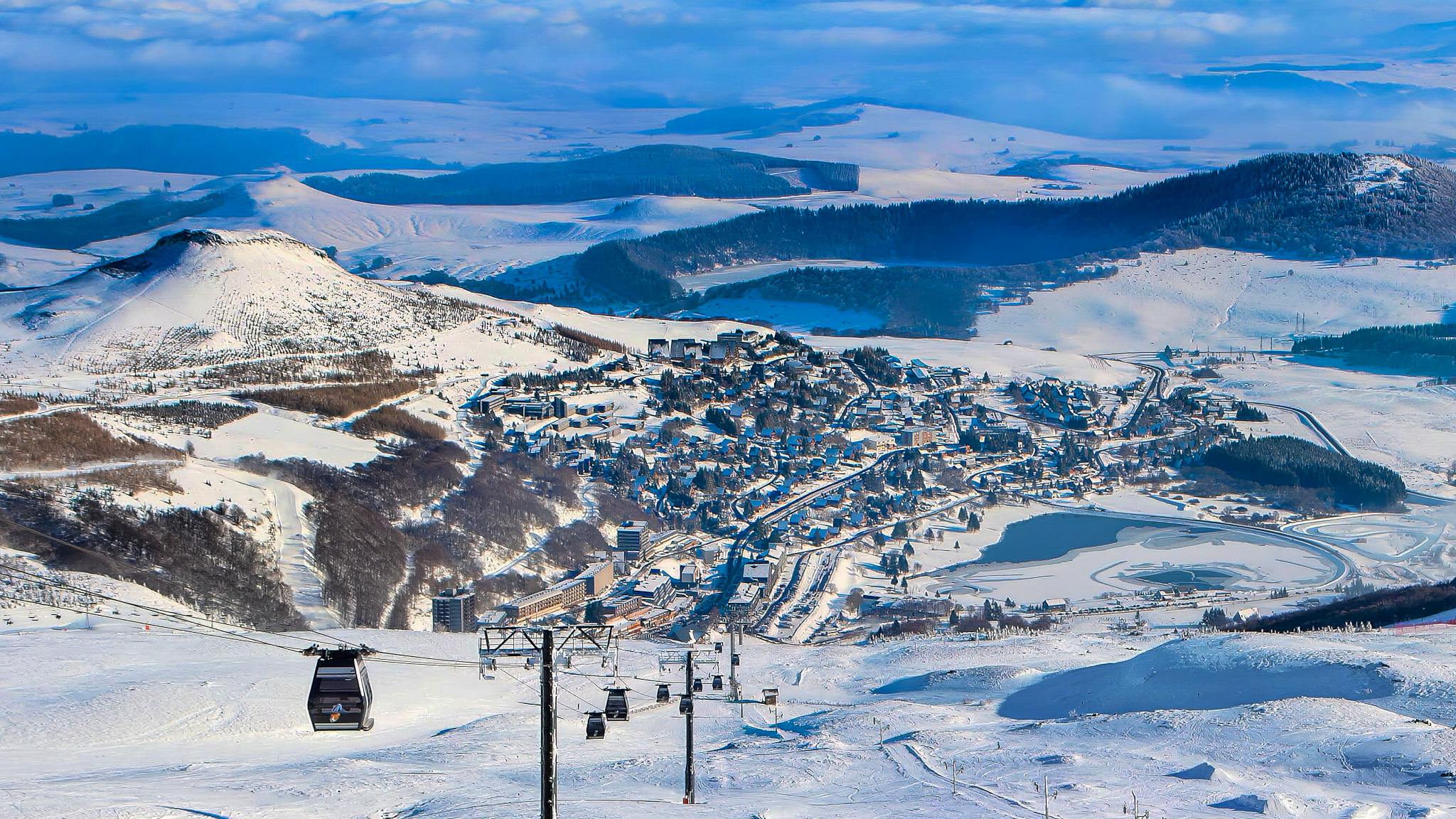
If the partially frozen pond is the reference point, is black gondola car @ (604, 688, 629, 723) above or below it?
below

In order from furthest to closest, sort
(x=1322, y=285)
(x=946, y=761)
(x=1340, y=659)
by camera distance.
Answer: (x=1322, y=285) → (x=1340, y=659) → (x=946, y=761)

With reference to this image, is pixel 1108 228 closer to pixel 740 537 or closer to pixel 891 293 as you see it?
pixel 891 293

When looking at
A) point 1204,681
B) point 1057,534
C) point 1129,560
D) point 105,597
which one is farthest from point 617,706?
point 1057,534

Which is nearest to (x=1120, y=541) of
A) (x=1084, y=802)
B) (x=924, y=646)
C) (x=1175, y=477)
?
(x=1175, y=477)

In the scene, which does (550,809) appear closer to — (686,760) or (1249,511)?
(686,760)

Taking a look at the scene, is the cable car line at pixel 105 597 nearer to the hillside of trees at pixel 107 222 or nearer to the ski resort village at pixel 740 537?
the ski resort village at pixel 740 537

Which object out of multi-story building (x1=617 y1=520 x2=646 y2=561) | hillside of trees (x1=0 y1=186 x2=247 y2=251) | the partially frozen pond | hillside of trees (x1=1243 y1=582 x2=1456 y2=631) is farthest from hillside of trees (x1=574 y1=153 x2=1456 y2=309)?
hillside of trees (x1=1243 y1=582 x2=1456 y2=631)

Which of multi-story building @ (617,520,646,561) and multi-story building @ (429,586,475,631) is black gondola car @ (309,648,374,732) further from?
multi-story building @ (617,520,646,561)
